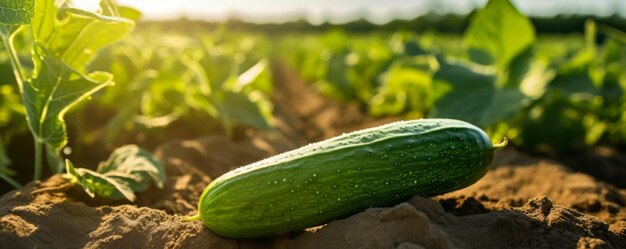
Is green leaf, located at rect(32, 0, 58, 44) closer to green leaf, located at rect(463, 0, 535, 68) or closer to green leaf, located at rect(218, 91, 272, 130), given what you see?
green leaf, located at rect(218, 91, 272, 130)

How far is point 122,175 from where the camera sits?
3.10 metres

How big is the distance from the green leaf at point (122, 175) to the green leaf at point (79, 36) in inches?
23.1

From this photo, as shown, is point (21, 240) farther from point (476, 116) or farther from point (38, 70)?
point (476, 116)

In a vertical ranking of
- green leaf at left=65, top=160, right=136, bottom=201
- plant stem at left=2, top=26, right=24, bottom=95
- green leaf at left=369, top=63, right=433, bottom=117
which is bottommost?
green leaf at left=369, top=63, right=433, bottom=117

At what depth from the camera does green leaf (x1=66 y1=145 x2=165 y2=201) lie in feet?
9.61

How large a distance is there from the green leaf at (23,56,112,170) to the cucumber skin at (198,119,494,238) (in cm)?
86

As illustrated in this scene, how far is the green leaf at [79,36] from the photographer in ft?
9.78

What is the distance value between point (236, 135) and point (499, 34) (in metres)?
2.41

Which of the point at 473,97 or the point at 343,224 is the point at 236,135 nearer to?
the point at 473,97

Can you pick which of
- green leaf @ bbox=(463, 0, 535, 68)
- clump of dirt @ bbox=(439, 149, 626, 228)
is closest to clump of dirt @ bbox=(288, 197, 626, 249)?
clump of dirt @ bbox=(439, 149, 626, 228)

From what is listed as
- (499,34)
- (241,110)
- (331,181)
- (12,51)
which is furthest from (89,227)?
(499,34)

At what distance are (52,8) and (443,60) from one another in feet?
10.2

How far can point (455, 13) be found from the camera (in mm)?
64062

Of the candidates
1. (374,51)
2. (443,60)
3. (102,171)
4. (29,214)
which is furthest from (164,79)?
(374,51)
